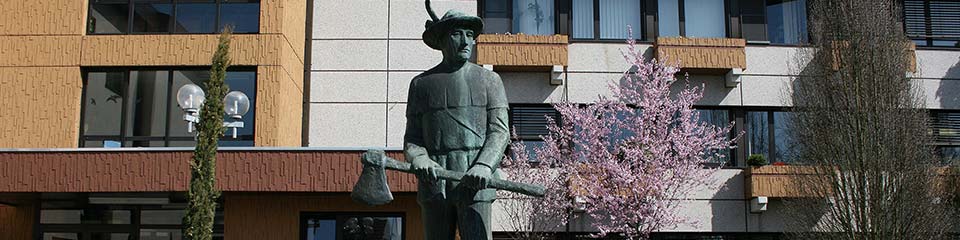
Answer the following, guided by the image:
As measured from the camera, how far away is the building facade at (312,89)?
1648 centimetres

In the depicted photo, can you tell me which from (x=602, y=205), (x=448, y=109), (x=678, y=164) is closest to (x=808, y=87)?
(x=678, y=164)

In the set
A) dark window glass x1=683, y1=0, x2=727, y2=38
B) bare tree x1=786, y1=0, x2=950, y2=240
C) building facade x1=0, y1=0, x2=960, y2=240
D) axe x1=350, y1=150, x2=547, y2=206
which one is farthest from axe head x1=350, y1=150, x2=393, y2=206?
dark window glass x1=683, y1=0, x2=727, y2=38

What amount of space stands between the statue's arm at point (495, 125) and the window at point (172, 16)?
1262 cm

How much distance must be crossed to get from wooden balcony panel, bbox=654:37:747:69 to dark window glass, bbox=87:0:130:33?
10279mm

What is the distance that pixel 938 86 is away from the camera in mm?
21328

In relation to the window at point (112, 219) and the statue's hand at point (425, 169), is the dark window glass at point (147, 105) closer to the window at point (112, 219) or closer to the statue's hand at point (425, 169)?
the window at point (112, 219)

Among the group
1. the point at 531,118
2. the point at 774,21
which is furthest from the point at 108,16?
the point at 774,21

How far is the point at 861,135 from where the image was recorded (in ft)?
63.4

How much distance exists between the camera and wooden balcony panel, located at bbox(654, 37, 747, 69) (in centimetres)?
2011

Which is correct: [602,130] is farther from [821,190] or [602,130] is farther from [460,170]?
[460,170]

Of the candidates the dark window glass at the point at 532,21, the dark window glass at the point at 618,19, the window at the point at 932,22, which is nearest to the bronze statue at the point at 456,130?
the dark window glass at the point at 532,21

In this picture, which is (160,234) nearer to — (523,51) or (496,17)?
(523,51)

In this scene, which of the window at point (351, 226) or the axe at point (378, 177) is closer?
the axe at point (378, 177)

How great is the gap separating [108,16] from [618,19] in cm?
1001
